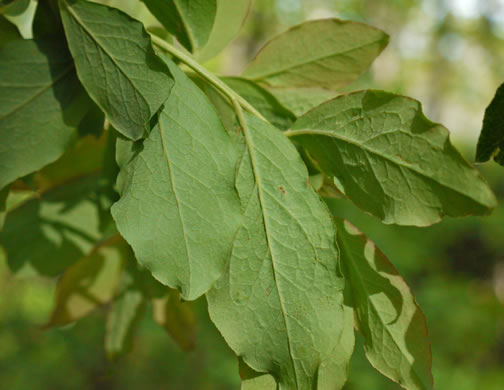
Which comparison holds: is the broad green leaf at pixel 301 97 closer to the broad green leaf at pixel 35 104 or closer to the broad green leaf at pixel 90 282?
the broad green leaf at pixel 35 104

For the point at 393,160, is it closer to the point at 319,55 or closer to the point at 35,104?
the point at 319,55

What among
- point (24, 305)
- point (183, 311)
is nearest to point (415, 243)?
point (24, 305)

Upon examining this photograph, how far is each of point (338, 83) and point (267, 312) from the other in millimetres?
351

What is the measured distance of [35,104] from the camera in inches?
21.8

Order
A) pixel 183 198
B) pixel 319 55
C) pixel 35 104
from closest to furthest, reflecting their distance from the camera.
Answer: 1. pixel 183 198
2. pixel 35 104
3. pixel 319 55

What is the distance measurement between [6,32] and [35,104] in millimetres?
106

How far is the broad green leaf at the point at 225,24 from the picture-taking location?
A: 2.15ft

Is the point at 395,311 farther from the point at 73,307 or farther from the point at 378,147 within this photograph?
the point at 73,307

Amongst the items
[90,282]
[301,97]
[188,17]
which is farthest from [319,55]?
[90,282]

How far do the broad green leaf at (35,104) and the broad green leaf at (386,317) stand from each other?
A: 0.35m

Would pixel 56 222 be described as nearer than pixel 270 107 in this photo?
No

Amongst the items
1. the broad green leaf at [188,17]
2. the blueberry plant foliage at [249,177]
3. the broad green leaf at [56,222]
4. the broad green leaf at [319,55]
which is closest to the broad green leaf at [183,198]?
the blueberry plant foliage at [249,177]

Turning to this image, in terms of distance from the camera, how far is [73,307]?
0.84 meters

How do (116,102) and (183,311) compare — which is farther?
(183,311)
